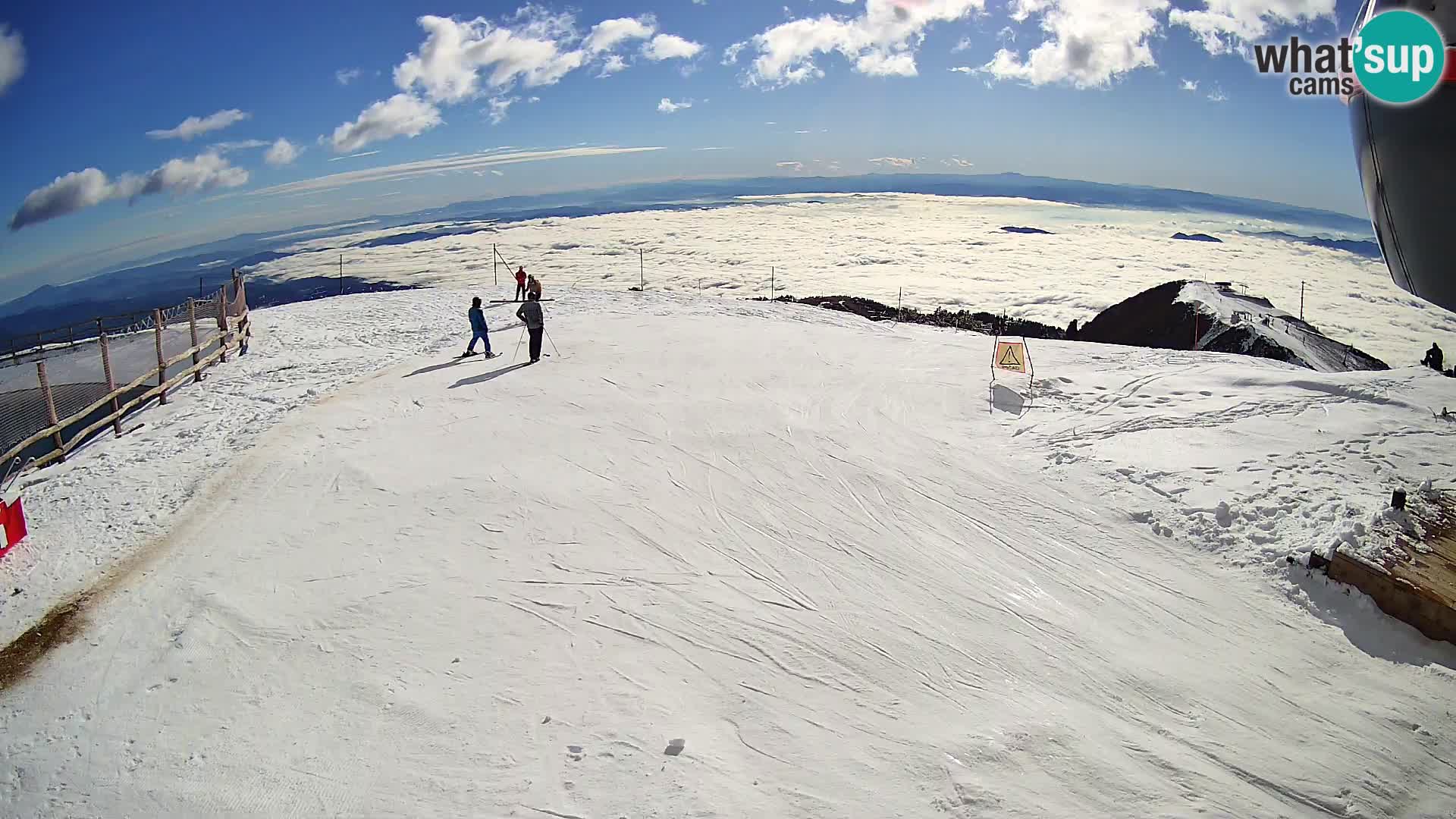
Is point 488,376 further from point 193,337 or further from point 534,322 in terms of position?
point 193,337

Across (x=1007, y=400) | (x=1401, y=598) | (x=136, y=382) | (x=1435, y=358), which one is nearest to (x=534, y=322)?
(x=136, y=382)

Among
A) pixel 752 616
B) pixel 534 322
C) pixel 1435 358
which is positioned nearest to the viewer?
pixel 752 616

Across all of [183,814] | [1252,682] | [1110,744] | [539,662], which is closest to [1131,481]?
[1252,682]

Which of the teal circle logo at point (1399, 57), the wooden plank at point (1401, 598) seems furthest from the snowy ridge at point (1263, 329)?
the teal circle logo at point (1399, 57)

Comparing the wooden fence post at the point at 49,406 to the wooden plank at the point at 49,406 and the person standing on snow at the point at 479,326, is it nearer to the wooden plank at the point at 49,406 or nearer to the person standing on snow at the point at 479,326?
the wooden plank at the point at 49,406

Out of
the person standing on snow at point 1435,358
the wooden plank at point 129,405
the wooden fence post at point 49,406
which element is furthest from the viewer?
the person standing on snow at point 1435,358
